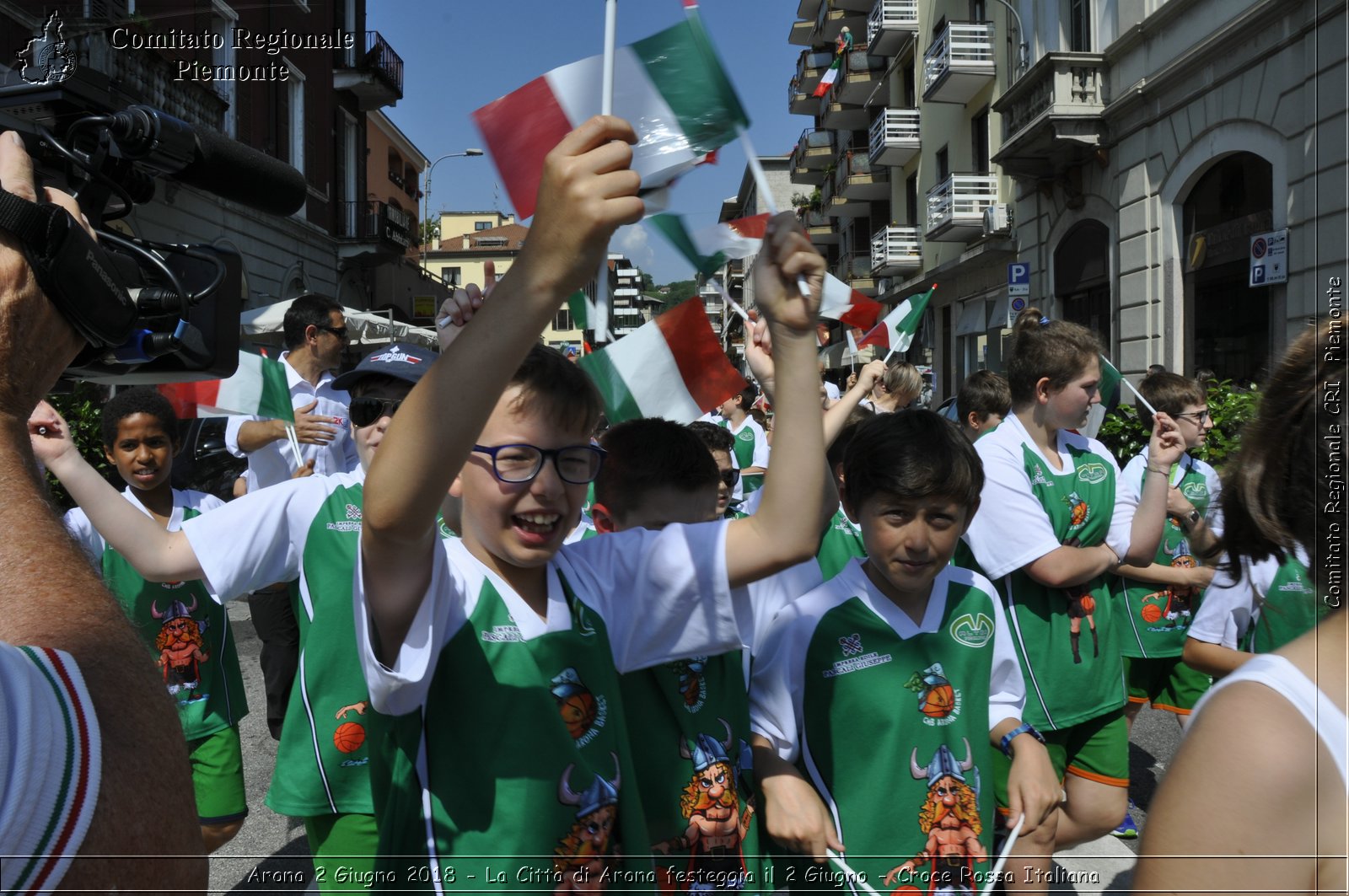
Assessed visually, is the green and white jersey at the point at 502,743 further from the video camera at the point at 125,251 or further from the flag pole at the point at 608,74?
the flag pole at the point at 608,74

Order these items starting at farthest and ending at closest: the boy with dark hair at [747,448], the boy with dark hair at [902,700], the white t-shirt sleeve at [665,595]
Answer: the boy with dark hair at [747,448] < the boy with dark hair at [902,700] < the white t-shirt sleeve at [665,595]

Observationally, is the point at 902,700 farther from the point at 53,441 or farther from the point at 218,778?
the point at 218,778

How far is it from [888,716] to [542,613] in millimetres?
891

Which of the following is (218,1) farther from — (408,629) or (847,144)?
(847,144)

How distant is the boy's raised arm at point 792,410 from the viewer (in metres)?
1.81

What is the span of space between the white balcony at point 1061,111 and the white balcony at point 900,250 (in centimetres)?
1065

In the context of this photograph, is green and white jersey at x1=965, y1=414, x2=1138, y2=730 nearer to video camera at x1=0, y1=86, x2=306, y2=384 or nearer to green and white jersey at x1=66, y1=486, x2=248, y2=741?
video camera at x1=0, y1=86, x2=306, y2=384

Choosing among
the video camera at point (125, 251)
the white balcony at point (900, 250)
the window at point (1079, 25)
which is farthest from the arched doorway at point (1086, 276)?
the video camera at point (125, 251)

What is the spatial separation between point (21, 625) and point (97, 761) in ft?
0.54

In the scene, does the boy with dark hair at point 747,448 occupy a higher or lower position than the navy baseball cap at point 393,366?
lower

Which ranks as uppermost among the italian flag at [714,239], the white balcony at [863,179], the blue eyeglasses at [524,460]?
the white balcony at [863,179]

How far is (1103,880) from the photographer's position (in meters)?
3.74

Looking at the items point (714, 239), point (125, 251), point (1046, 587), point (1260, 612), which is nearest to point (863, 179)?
point (1260, 612)

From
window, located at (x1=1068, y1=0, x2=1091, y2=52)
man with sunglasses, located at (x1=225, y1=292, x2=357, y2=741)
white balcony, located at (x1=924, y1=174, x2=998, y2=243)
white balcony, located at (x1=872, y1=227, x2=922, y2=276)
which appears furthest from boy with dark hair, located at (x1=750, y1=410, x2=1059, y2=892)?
white balcony, located at (x1=872, y1=227, x2=922, y2=276)
